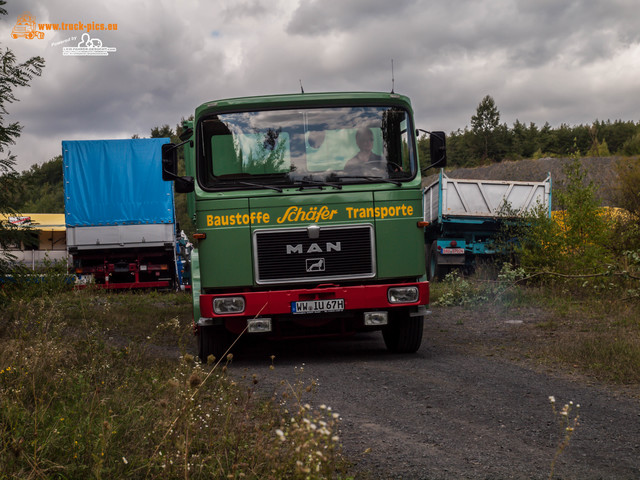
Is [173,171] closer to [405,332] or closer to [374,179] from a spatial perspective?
[374,179]

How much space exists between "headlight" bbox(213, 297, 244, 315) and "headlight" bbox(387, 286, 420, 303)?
1633 millimetres

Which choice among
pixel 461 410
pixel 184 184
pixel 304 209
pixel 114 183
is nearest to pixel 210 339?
pixel 184 184

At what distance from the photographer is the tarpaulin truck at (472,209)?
1841 centimetres

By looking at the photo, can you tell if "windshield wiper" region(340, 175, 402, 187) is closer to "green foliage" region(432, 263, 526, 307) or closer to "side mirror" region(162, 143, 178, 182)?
"side mirror" region(162, 143, 178, 182)

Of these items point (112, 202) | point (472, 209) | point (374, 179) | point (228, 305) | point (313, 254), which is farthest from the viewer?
point (112, 202)

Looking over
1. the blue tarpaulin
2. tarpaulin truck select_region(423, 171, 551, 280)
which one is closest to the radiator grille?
tarpaulin truck select_region(423, 171, 551, 280)

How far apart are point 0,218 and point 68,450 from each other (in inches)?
233

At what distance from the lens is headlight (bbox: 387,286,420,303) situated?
7719 mm

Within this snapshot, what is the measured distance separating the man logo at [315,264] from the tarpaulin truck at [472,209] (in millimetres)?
11099

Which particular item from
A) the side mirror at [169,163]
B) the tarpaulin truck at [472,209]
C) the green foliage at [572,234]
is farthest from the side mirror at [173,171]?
the tarpaulin truck at [472,209]

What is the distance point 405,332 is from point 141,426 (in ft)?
15.3

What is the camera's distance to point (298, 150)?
780cm

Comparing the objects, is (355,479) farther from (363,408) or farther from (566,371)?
(566,371)

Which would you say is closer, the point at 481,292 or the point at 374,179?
the point at 374,179
